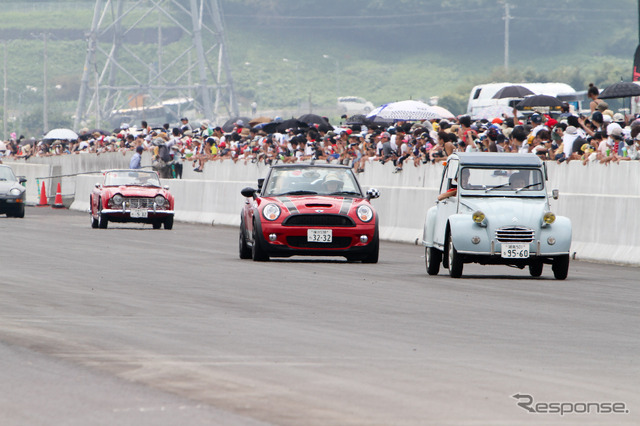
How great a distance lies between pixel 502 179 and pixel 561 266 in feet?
4.59

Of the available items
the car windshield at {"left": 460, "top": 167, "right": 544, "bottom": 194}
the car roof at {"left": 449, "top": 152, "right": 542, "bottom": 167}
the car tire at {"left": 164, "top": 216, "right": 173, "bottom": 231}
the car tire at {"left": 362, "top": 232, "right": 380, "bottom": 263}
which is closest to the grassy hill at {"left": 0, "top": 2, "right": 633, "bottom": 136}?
the car tire at {"left": 164, "top": 216, "right": 173, "bottom": 231}

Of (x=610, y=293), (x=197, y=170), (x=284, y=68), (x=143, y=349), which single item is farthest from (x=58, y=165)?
(x=284, y=68)

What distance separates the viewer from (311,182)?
2019 cm

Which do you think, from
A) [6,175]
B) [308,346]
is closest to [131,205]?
[6,175]

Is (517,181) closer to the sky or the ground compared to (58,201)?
closer to the sky

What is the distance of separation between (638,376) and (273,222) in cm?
Result: 1094

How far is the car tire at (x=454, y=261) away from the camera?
16.6 m

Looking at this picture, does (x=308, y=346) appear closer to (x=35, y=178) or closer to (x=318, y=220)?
(x=318, y=220)

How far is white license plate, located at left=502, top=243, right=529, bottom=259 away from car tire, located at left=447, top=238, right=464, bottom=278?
562 millimetres

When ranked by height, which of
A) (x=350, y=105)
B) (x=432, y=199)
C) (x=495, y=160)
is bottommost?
(x=432, y=199)

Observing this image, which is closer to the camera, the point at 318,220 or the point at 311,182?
the point at 318,220

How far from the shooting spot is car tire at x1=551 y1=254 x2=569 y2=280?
16781 mm

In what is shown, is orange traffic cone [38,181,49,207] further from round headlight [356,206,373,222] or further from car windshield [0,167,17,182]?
round headlight [356,206,373,222]

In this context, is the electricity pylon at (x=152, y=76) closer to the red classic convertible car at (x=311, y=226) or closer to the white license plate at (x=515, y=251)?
the red classic convertible car at (x=311, y=226)
